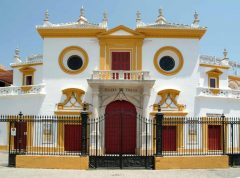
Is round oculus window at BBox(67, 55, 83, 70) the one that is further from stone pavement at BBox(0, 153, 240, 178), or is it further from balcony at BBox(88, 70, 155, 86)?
stone pavement at BBox(0, 153, 240, 178)

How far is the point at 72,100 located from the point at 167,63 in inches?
282

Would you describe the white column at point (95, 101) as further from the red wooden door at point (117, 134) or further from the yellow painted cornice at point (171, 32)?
the yellow painted cornice at point (171, 32)

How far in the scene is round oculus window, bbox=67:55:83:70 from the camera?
24.5m

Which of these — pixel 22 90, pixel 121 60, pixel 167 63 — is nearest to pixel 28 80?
pixel 22 90

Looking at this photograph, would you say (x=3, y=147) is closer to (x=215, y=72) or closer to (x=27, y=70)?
(x=27, y=70)

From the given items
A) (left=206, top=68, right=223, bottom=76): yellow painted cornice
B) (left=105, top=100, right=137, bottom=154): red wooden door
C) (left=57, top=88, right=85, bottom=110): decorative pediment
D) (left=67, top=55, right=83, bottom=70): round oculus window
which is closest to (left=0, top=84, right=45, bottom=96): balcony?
(left=57, top=88, right=85, bottom=110): decorative pediment

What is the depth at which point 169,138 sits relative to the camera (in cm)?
2359

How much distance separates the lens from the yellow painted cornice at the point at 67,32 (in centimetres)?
2402

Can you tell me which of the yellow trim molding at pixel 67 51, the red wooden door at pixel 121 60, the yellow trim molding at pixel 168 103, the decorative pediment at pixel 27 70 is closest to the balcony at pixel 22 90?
the yellow trim molding at pixel 67 51

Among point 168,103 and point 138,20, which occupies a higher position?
point 138,20

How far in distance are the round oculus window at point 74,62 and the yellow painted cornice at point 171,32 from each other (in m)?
4.61

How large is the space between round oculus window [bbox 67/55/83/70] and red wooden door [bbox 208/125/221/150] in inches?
401

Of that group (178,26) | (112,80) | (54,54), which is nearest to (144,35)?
(178,26)

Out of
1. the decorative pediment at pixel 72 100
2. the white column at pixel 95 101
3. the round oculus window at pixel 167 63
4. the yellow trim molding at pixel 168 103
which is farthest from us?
the round oculus window at pixel 167 63
